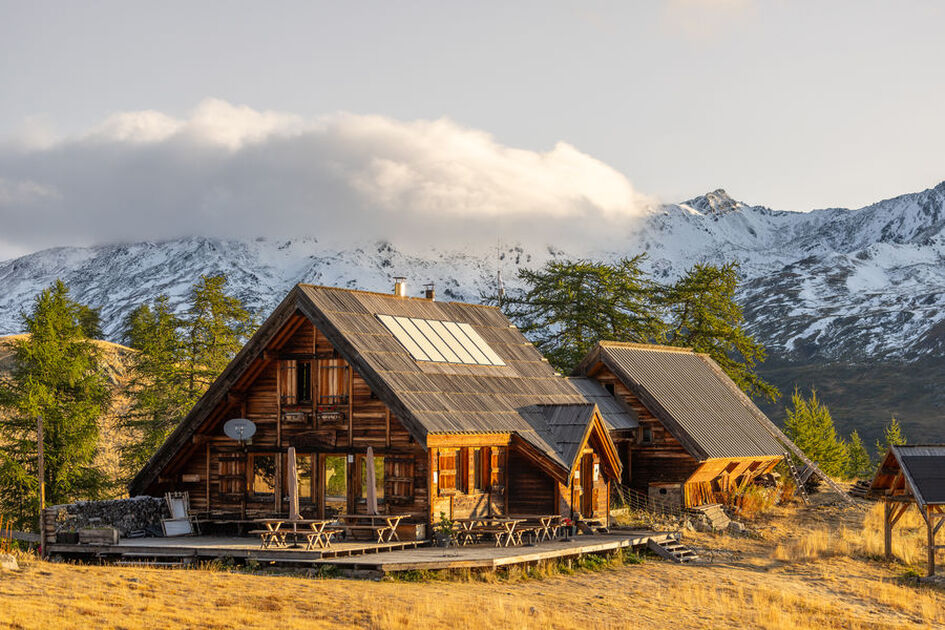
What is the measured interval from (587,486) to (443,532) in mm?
6046

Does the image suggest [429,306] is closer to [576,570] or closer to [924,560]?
[576,570]

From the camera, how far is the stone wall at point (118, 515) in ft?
97.9

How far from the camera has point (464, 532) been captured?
1171 inches

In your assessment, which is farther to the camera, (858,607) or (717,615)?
(858,607)

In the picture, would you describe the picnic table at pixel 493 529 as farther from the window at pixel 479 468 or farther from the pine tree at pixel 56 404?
the pine tree at pixel 56 404

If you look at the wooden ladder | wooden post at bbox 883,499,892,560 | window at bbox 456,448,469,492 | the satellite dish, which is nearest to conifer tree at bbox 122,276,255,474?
the satellite dish

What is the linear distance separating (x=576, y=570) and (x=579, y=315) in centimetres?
3011

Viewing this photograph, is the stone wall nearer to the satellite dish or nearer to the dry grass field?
the satellite dish

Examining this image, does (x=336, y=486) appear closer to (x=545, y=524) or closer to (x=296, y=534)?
(x=545, y=524)

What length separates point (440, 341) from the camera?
34688 mm

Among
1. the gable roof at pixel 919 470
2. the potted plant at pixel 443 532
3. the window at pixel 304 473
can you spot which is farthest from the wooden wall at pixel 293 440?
the gable roof at pixel 919 470

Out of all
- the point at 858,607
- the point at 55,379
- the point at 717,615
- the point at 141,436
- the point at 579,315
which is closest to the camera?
the point at 717,615

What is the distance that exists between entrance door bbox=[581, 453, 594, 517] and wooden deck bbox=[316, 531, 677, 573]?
69.9 inches

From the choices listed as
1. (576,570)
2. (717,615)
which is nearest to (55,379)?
(576,570)
